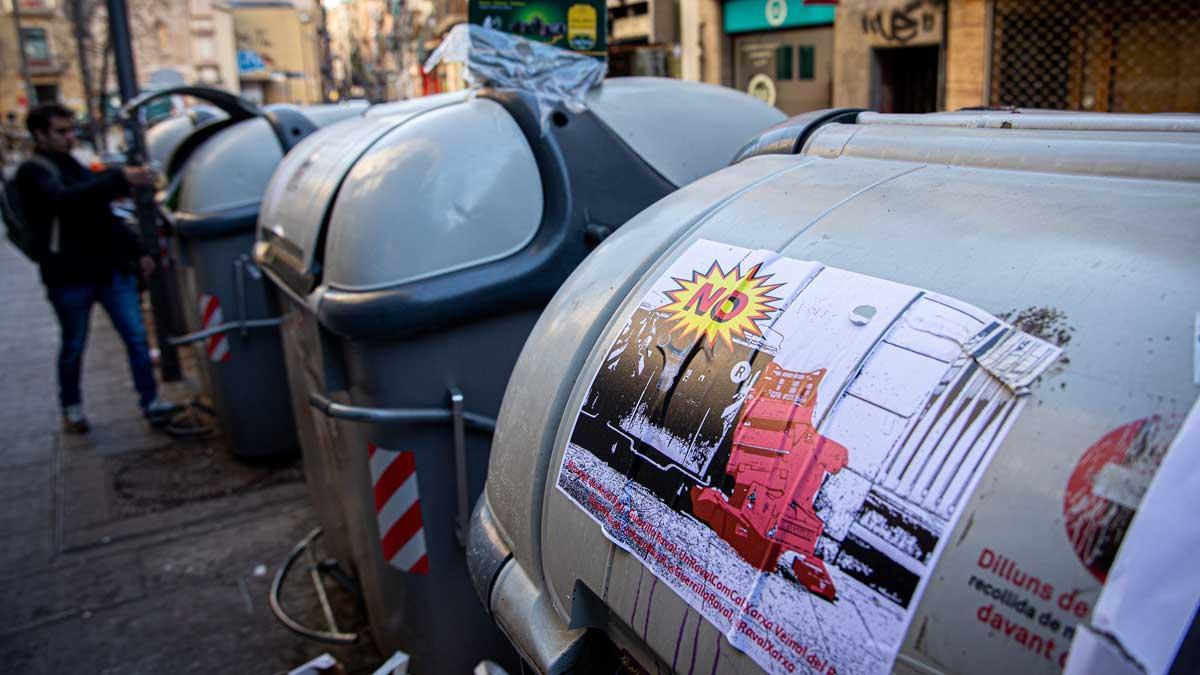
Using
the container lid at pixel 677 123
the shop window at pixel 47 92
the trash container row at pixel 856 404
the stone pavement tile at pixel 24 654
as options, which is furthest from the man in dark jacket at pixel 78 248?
the shop window at pixel 47 92

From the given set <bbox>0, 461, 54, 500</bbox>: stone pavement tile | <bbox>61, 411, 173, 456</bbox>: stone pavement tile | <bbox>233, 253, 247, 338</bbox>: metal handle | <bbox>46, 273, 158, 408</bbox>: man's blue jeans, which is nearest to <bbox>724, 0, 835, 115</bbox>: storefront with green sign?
<bbox>233, 253, 247, 338</bbox>: metal handle

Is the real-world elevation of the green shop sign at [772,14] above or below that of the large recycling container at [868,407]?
above

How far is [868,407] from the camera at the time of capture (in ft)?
3.25

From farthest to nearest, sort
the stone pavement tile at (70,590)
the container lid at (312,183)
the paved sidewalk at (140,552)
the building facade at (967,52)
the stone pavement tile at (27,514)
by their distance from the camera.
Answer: the building facade at (967,52) < the stone pavement tile at (27,514) < the stone pavement tile at (70,590) < the paved sidewalk at (140,552) < the container lid at (312,183)

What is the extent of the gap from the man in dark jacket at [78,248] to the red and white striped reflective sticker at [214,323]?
898mm

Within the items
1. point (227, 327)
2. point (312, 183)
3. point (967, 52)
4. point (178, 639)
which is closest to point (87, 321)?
point (227, 327)

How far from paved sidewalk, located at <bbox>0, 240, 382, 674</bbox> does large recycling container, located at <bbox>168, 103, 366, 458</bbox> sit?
31 cm

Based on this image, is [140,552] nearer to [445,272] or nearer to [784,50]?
[445,272]

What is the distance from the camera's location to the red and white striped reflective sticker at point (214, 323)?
5023 mm

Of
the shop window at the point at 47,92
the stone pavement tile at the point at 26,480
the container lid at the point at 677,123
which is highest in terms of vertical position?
the shop window at the point at 47,92

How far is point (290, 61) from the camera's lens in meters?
44.8

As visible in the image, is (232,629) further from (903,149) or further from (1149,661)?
(1149,661)

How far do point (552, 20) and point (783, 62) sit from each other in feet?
25.3

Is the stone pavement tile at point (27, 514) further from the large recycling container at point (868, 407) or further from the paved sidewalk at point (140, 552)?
the large recycling container at point (868, 407)
